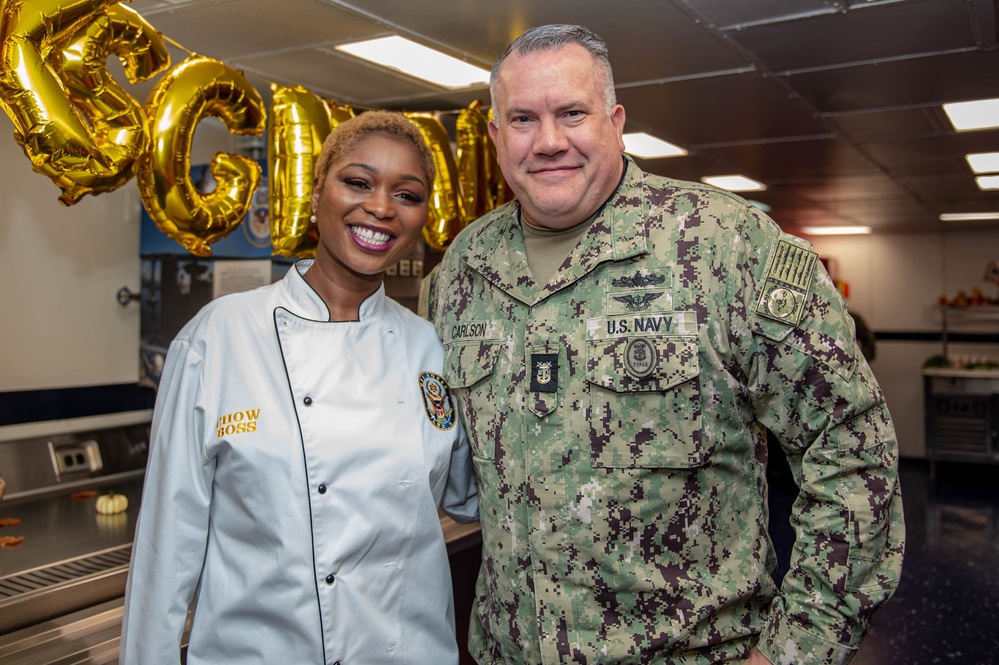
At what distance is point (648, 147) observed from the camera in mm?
4602

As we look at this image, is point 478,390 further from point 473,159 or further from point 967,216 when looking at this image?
point 967,216

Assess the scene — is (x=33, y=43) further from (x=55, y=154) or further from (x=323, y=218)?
(x=323, y=218)

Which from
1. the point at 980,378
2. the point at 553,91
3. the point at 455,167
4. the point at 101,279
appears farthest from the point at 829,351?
the point at 980,378

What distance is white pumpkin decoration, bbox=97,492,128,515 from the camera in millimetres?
2598

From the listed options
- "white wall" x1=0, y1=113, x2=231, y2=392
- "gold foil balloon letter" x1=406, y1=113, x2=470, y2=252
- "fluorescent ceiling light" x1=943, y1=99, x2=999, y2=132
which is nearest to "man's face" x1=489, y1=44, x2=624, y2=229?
"gold foil balloon letter" x1=406, y1=113, x2=470, y2=252

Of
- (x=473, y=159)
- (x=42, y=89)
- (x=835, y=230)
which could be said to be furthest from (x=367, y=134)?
(x=835, y=230)

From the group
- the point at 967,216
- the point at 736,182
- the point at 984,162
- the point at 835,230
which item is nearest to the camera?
the point at 984,162

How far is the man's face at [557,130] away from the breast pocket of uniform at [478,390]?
29 cm

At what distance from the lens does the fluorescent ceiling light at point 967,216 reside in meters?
7.65

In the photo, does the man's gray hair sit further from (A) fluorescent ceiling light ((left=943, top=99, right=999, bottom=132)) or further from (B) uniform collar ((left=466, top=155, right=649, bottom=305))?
(A) fluorescent ceiling light ((left=943, top=99, right=999, bottom=132))

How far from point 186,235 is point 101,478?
1.42m

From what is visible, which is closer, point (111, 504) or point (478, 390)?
point (478, 390)

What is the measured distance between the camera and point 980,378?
809 cm

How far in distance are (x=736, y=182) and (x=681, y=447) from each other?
4943 millimetres
